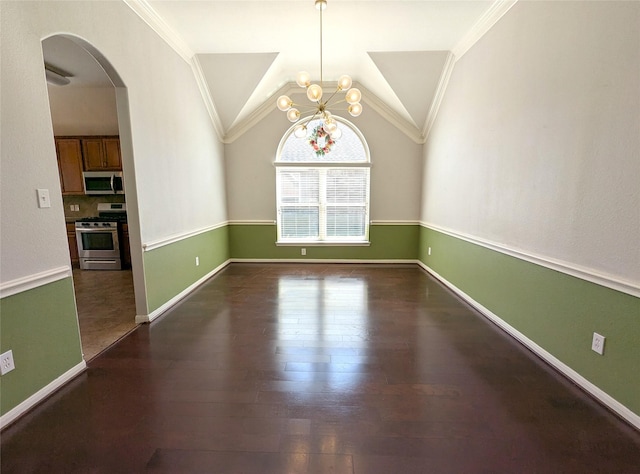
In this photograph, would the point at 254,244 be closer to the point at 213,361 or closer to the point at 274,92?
the point at 274,92

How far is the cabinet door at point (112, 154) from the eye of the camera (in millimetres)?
4996

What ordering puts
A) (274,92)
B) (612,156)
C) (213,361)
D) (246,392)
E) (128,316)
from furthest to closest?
(274,92)
(128,316)
(213,361)
(246,392)
(612,156)

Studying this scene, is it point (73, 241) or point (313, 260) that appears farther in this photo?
point (313, 260)

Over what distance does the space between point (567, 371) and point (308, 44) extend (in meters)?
4.31

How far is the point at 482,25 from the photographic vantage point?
3.05 metres

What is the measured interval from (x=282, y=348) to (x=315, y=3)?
332 cm

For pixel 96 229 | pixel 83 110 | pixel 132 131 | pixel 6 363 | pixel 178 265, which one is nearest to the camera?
pixel 6 363

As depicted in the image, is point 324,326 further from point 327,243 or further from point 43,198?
point 327,243

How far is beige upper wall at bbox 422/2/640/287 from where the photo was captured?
167cm

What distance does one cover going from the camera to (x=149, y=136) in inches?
115

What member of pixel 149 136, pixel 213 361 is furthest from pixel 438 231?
pixel 149 136

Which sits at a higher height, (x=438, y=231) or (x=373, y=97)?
(x=373, y=97)

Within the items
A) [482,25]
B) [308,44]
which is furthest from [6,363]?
[482,25]

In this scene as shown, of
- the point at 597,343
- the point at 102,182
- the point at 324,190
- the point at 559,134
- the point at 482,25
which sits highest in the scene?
the point at 482,25
